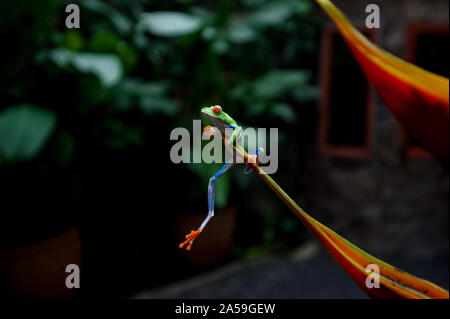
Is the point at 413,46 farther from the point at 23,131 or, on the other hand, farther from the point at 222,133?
the point at 23,131

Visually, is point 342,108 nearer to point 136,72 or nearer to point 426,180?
point 426,180

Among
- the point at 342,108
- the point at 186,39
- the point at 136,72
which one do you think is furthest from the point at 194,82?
the point at 342,108

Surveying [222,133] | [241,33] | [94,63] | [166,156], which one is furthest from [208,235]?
[222,133]

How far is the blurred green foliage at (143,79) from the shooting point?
3.41ft

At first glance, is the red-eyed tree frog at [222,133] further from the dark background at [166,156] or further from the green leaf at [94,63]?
the green leaf at [94,63]

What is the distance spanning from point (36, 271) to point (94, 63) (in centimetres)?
61

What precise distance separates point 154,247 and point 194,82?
72 centimetres

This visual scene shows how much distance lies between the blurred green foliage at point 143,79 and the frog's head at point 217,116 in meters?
0.66

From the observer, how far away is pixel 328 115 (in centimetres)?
165

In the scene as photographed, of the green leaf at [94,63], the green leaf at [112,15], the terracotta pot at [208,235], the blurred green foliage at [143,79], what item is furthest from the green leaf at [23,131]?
the terracotta pot at [208,235]

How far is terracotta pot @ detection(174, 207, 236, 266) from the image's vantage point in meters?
1.41
